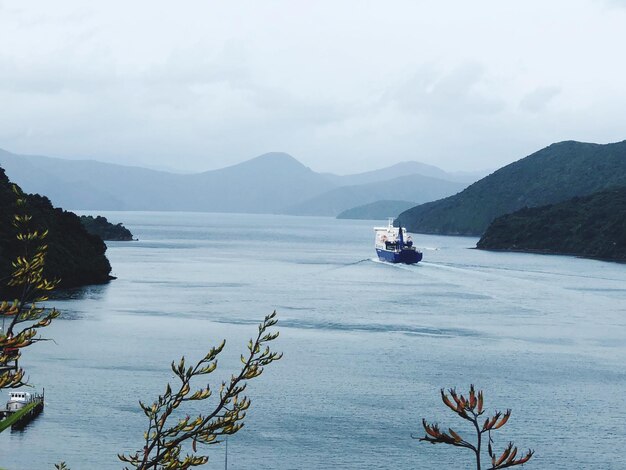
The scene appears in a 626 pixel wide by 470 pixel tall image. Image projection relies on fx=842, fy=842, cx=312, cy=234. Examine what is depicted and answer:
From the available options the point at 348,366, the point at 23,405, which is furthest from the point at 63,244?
the point at 23,405

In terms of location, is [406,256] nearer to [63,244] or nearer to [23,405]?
[63,244]

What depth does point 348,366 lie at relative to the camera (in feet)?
223

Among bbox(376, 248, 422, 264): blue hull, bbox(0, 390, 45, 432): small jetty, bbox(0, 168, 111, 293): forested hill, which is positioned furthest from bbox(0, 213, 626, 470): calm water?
bbox(376, 248, 422, 264): blue hull

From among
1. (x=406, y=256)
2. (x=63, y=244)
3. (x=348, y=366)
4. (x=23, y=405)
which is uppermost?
(x=63, y=244)

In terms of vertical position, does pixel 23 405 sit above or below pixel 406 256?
below

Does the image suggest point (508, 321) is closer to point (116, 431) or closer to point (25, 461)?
A: point (116, 431)

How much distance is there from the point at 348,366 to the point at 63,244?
74221 mm

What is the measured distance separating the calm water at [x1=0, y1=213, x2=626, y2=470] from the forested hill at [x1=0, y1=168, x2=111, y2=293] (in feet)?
15.7

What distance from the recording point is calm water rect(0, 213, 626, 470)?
153ft

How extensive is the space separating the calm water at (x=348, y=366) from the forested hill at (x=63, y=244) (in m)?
4.79

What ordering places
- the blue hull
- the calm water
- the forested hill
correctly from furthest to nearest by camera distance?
the blue hull → the forested hill → the calm water

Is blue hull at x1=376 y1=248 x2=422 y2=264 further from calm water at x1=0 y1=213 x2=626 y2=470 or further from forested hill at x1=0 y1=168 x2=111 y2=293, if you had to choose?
forested hill at x1=0 y1=168 x2=111 y2=293

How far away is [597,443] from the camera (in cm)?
4781

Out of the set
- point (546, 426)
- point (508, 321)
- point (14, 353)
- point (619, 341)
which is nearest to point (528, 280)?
point (508, 321)
